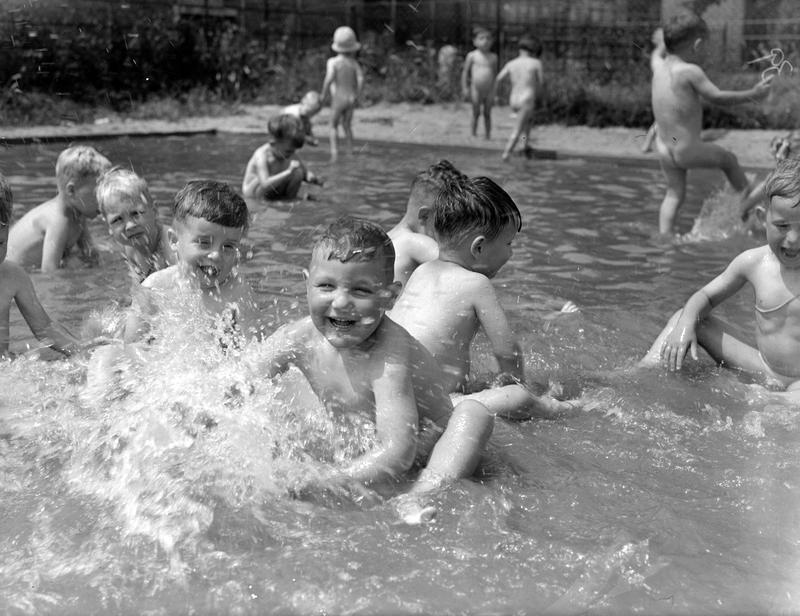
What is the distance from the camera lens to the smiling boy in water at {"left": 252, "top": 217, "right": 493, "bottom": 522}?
11.8ft

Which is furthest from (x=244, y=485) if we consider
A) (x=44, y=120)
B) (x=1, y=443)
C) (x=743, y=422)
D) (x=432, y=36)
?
(x=432, y=36)

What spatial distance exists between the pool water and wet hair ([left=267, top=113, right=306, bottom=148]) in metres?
4.41

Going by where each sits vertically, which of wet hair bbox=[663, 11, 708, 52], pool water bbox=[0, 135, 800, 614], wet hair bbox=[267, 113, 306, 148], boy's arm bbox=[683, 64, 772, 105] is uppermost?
wet hair bbox=[663, 11, 708, 52]

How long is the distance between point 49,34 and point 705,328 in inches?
724

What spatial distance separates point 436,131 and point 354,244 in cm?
1320

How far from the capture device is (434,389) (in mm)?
3828

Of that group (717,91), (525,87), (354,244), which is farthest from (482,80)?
(354,244)

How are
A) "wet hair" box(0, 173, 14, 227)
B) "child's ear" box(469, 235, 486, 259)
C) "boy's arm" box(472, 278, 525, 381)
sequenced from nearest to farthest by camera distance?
"boy's arm" box(472, 278, 525, 381)
"child's ear" box(469, 235, 486, 259)
"wet hair" box(0, 173, 14, 227)

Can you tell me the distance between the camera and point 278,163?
10117 millimetres

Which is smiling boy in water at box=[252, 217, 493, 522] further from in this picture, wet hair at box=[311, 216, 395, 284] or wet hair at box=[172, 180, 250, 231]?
wet hair at box=[172, 180, 250, 231]

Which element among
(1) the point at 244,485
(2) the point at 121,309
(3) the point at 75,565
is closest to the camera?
(3) the point at 75,565

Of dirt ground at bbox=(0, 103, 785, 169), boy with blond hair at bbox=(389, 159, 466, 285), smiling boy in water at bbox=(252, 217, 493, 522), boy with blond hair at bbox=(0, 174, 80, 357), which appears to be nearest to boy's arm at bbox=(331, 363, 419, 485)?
smiling boy in water at bbox=(252, 217, 493, 522)

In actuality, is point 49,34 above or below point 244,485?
above

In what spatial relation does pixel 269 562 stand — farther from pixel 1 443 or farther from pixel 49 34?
pixel 49 34
